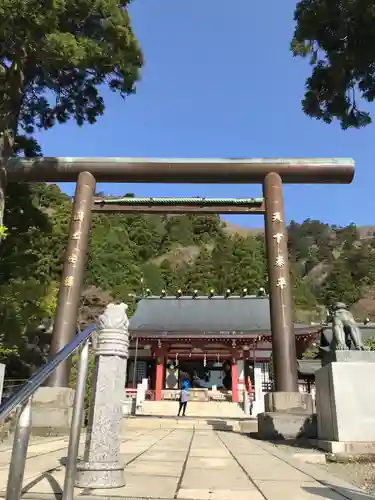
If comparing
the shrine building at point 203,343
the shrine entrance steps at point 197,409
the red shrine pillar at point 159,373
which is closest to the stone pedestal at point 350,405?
the shrine entrance steps at point 197,409

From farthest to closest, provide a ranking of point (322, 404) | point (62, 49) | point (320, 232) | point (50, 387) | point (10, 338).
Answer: point (320, 232), point (10, 338), point (50, 387), point (62, 49), point (322, 404)

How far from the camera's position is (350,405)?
5273 millimetres

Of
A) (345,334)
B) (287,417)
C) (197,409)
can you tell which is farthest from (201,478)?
(197,409)

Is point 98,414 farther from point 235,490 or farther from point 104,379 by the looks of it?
point 235,490

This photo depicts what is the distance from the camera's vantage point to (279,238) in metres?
9.57

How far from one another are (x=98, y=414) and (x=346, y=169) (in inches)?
361

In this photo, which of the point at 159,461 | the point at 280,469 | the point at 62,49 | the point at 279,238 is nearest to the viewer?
the point at 280,469

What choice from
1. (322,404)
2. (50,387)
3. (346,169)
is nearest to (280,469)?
(322,404)

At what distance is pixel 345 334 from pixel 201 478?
3.59m

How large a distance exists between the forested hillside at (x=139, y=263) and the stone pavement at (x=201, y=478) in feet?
20.9

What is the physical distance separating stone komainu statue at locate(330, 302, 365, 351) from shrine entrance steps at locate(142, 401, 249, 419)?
13062 millimetres

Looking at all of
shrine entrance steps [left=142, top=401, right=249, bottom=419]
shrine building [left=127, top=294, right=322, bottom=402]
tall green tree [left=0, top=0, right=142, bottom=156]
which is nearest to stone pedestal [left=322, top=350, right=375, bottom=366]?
tall green tree [left=0, top=0, right=142, bottom=156]

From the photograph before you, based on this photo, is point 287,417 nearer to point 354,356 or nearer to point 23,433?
point 354,356

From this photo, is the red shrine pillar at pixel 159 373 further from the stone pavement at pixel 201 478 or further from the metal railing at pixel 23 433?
the metal railing at pixel 23 433
